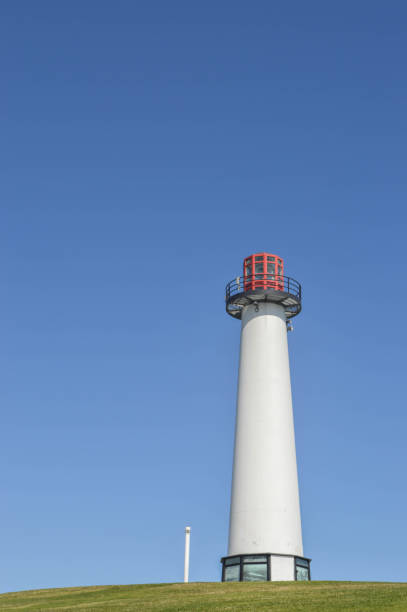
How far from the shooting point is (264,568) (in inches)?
1786


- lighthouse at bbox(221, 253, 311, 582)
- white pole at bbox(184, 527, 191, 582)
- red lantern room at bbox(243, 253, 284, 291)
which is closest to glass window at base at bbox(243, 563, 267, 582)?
lighthouse at bbox(221, 253, 311, 582)

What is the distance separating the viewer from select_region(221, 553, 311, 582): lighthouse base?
4519 cm

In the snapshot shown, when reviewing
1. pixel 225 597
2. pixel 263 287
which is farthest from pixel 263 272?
pixel 225 597

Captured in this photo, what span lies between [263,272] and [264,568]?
696 inches

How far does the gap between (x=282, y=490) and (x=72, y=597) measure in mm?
13137

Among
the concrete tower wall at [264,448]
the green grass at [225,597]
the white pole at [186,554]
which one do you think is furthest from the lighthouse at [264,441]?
the green grass at [225,597]

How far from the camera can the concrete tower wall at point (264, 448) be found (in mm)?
46531

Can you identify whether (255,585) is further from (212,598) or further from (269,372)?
(269,372)

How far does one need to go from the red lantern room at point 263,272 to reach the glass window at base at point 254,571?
53.6ft

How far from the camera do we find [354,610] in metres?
29.2

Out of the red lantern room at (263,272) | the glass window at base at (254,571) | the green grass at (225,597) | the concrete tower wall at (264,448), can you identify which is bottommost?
the green grass at (225,597)

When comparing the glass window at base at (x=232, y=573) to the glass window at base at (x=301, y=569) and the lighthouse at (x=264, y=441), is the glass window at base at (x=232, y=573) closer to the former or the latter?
the lighthouse at (x=264, y=441)

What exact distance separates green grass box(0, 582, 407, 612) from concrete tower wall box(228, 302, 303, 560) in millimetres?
6645

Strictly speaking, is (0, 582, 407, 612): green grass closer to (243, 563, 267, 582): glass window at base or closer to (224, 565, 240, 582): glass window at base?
(243, 563, 267, 582): glass window at base
